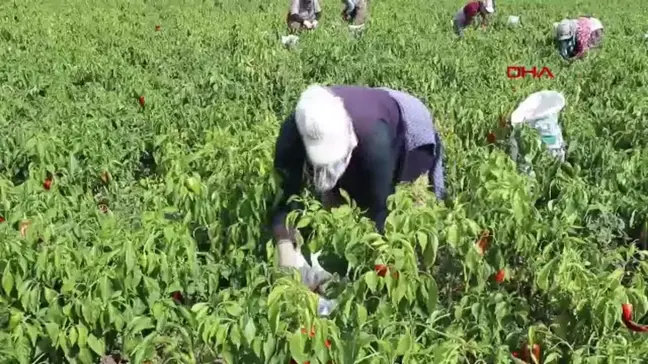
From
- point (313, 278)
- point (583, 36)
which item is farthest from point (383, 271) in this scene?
point (583, 36)

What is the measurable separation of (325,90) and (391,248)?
646 mm

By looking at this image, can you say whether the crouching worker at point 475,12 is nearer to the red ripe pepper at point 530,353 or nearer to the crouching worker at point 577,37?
the crouching worker at point 577,37

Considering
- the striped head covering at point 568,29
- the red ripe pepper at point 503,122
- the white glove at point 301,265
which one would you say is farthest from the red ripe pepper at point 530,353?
the striped head covering at point 568,29

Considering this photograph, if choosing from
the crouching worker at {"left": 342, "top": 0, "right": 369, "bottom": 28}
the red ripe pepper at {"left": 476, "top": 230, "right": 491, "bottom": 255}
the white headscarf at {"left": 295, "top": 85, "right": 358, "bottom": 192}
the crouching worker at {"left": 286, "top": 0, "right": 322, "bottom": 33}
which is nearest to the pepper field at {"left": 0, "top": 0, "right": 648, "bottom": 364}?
the red ripe pepper at {"left": 476, "top": 230, "right": 491, "bottom": 255}

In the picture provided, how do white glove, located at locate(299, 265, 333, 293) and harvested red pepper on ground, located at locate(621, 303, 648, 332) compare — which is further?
white glove, located at locate(299, 265, 333, 293)

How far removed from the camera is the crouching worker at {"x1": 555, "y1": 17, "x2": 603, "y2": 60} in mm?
7824

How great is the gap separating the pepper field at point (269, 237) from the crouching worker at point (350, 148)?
105mm

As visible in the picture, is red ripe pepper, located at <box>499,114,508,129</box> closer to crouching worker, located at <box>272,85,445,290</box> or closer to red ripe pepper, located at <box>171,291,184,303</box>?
crouching worker, located at <box>272,85,445,290</box>

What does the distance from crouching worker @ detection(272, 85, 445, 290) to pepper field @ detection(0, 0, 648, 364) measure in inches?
4.1

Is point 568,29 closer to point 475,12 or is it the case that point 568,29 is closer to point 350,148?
point 475,12

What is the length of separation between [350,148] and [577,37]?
19.3 ft

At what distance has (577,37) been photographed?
7.86 metres

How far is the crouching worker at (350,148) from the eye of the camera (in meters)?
2.47

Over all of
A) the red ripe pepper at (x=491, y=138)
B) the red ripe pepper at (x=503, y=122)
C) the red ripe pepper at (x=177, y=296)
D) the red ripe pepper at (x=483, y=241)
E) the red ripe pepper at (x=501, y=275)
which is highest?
the red ripe pepper at (x=483, y=241)
